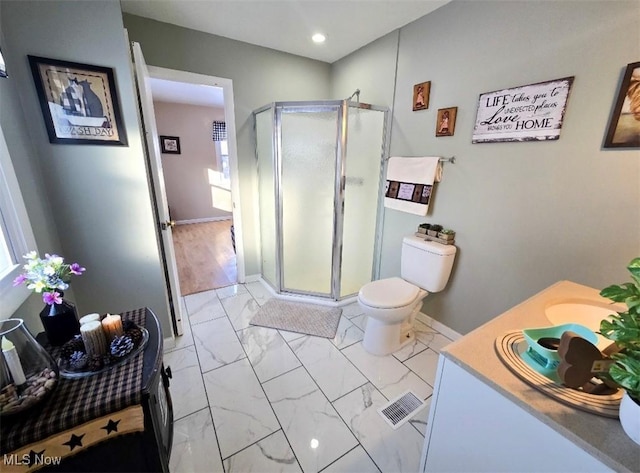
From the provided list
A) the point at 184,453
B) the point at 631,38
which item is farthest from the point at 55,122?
the point at 631,38

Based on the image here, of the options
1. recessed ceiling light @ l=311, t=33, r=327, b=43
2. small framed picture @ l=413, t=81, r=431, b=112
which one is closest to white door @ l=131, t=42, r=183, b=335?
recessed ceiling light @ l=311, t=33, r=327, b=43

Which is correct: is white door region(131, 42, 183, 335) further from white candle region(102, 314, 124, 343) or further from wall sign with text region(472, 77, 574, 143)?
wall sign with text region(472, 77, 574, 143)

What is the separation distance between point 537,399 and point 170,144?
6.26m

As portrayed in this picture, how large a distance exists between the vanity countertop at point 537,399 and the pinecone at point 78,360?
3.81ft

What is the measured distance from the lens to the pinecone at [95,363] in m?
0.84

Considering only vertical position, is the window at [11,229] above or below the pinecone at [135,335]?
above

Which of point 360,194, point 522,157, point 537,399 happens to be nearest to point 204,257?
point 360,194

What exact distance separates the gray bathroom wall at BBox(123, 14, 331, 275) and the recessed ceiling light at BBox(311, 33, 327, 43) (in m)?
0.41

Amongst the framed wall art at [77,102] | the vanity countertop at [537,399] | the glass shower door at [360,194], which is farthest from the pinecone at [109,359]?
the glass shower door at [360,194]

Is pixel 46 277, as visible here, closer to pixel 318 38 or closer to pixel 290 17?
pixel 290 17

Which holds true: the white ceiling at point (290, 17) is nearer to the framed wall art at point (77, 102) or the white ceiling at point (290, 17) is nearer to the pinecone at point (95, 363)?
the framed wall art at point (77, 102)

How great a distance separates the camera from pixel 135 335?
988 mm

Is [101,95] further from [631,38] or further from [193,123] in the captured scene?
[193,123]

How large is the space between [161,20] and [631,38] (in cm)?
289
